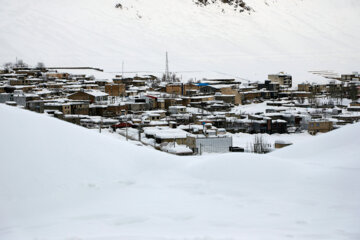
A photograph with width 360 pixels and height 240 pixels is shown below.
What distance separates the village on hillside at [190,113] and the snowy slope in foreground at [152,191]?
4.32 metres

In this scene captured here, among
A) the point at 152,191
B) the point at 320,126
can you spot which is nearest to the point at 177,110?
the point at 320,126

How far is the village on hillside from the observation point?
8.20 metres

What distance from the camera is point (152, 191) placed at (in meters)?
2.10

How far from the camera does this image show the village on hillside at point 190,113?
8.20 meters

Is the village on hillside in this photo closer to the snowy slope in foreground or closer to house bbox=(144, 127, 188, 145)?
house bbox=(144, 127, 188, 145)

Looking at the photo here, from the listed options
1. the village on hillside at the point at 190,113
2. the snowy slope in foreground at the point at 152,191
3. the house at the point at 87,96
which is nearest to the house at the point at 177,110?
the village on hillside at the point at 190,113

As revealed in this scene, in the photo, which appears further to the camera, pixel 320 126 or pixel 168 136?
pixel 320 126

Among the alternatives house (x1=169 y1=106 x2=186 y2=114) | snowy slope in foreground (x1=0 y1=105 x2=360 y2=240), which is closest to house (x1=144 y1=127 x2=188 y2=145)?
house (x1=169 y1=106 x2=186 y2=114)

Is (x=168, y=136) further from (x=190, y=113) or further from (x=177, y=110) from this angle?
(x=177, y=110)

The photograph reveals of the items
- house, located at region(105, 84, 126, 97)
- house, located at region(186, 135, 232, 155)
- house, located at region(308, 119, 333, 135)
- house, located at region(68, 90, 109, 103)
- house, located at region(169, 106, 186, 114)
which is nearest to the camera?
house, located at region(186, 135, 232, 155)

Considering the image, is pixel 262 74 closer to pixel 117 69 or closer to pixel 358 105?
pixel 117 69

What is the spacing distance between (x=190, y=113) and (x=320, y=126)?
4.55m

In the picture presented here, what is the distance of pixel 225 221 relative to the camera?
1769 millimetres

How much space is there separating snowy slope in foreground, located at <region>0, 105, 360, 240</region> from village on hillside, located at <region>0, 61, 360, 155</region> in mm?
4320
